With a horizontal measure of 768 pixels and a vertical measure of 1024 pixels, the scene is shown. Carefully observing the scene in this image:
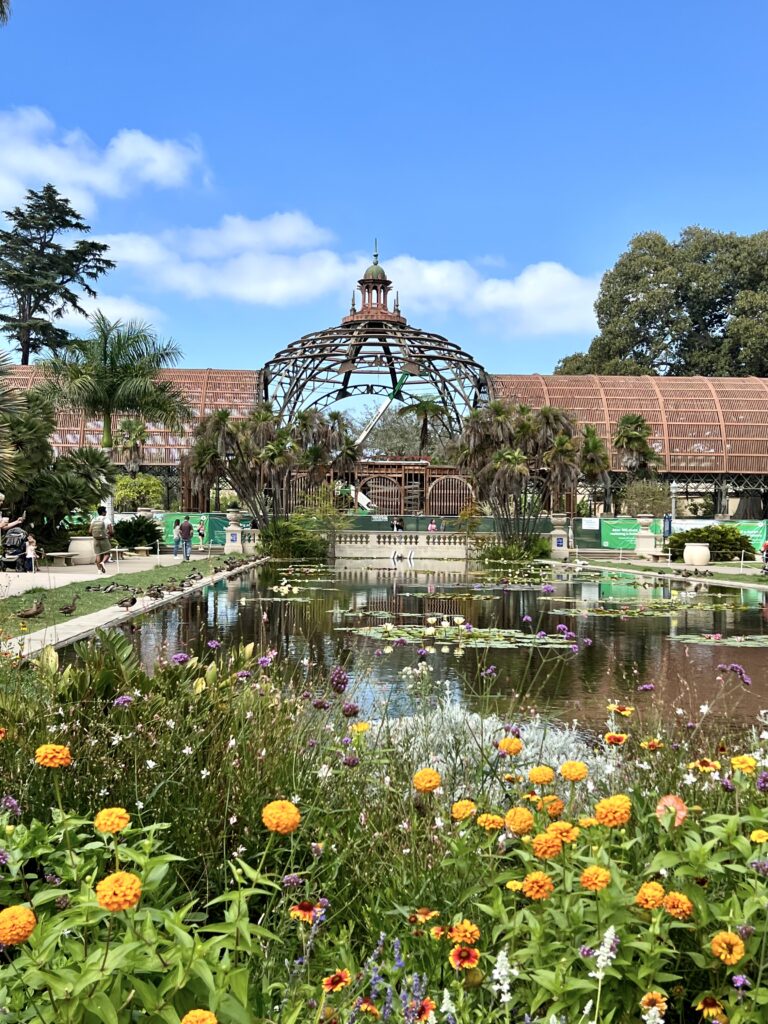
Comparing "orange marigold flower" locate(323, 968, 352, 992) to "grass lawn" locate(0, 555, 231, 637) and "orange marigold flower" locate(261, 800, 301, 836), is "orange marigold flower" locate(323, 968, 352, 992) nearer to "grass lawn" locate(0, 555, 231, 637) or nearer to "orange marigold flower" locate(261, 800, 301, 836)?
"orange marigold flower" locate(261, 800, 301, 836)

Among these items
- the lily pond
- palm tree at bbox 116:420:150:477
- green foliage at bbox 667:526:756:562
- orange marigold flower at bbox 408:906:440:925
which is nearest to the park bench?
the lily pond

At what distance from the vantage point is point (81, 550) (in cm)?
2783

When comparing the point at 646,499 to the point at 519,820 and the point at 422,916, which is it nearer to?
the point at 519,820

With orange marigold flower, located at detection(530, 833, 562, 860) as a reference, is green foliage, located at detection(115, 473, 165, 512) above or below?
above

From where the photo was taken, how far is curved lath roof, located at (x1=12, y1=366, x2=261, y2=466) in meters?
54.6

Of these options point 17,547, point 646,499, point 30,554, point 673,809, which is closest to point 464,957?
point 673,809

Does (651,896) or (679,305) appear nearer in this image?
(651,896)

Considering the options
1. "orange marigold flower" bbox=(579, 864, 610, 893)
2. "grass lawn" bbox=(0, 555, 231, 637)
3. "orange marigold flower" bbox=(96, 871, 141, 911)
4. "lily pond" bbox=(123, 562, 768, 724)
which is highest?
"orange marigold flower" bbox=(96, 871, 141, 911)

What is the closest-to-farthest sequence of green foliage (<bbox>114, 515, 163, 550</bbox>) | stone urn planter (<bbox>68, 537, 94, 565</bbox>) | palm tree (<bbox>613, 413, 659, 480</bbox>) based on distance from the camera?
stone urn planter (<bbox>68, 537, 94, 565</bbox>)
green foliage (<bbox>114, 515, 163, 550</bbox>)
palm tree (<bbox>613, 413, 659, 480</bbox>)

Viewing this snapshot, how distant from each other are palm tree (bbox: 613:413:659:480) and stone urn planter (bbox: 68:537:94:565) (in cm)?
3354

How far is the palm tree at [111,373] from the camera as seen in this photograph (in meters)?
33.6

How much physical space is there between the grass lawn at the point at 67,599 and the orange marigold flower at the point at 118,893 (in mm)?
6575

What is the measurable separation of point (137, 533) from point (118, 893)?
37.1m

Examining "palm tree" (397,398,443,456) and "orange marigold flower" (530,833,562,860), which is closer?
"orange marigold flower" (530,833,562,860)
